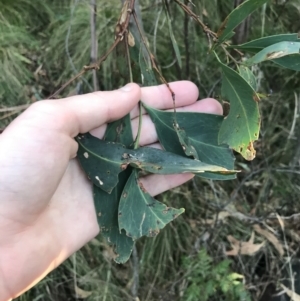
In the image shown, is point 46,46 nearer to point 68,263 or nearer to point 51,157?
point 68,263

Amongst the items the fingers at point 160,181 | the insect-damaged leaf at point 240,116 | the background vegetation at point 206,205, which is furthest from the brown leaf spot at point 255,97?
the background vegetation at point 206,205

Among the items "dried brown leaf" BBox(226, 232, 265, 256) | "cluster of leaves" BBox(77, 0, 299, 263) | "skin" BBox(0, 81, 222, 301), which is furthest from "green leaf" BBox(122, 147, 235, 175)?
"dried brown leaf" BBox(226, 232, 265, 256)

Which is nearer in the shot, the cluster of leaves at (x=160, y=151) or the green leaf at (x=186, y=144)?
the cluster of leaves at (x=160, y=151)

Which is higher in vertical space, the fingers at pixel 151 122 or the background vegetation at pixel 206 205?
the fingers at pixel 151 122

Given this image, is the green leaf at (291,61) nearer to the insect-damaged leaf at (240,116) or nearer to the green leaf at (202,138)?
the insect-damaged leaf at (240,116)

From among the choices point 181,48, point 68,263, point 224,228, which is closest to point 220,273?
point 224,228

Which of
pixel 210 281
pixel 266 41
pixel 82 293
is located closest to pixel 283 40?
pixel 266 41

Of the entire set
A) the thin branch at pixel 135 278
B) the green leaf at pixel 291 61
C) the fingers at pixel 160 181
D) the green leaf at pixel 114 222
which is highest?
the green leaf at pixel 291 61
